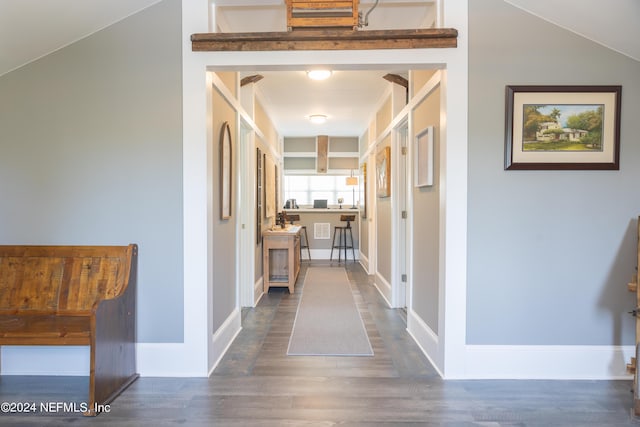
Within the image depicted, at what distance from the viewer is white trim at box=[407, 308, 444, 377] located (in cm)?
254

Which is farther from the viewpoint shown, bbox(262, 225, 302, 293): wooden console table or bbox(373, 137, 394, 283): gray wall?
bbox(262, 225, 302, 293): wooden console table

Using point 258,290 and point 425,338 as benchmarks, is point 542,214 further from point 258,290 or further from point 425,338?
point 258,290

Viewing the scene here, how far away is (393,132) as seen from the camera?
4133mm

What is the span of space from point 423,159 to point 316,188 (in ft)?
18.3

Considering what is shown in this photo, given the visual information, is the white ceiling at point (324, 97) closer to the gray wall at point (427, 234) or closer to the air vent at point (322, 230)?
the gray wall at point (427, 234)

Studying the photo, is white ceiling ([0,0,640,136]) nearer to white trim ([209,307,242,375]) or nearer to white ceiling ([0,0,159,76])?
white ceiling ([0,0,159,76])

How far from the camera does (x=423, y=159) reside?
2.91 metres

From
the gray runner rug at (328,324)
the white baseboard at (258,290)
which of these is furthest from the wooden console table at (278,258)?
the gray runner rug at (328,324)

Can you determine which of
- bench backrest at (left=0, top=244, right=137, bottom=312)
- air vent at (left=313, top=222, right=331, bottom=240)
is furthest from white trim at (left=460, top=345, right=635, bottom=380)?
air vent at (left=313, top=222, right=331, bottom=240)

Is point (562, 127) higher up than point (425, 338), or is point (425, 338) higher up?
point (562, 127)

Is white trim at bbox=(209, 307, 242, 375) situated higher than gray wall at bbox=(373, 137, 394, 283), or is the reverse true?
gray wall at bbox=(373, 137, 394, 283)

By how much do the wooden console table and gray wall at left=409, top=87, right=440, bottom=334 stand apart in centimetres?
209

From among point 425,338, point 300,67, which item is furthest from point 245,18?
point 425,338

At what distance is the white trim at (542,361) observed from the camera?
2.37 meters
